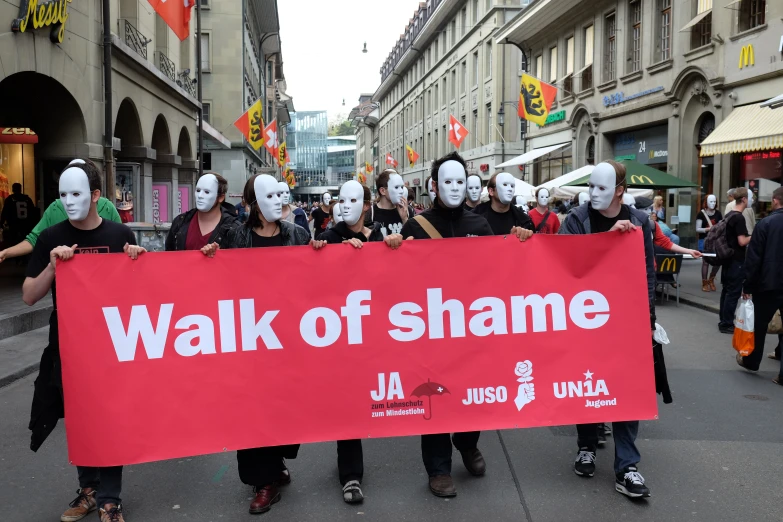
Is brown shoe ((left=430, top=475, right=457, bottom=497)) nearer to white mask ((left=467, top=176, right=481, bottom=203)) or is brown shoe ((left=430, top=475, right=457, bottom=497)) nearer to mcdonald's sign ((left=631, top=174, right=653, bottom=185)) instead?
white mask ((left=467, top=176, right=481, bottom=203))

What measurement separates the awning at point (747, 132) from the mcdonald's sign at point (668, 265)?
4762mm

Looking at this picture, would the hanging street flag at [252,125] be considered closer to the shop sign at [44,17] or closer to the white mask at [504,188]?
the shop sign at [44,17]

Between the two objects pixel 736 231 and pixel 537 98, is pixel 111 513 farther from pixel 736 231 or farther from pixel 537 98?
pixel 537 98

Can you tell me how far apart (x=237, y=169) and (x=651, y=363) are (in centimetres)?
3725

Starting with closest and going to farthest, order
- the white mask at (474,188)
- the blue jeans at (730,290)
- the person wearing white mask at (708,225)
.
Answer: the white mask at (474,188)
the blue jeans at (730,290)
the person wearing white mask at (708,225)

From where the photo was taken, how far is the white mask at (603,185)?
4.63m

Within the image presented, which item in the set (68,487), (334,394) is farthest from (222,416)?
(68,487)

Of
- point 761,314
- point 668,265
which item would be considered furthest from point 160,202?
point 761,314

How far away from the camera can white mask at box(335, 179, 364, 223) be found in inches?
199

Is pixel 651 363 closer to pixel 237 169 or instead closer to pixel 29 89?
pixel 29 89

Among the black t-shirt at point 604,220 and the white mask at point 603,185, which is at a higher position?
the white mask at point 603,185

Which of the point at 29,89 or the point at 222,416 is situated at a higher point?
the point at 29,89

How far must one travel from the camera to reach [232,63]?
130ft

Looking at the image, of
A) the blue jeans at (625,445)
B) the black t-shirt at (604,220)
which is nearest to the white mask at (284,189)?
the black t-shirt at (604,220)
